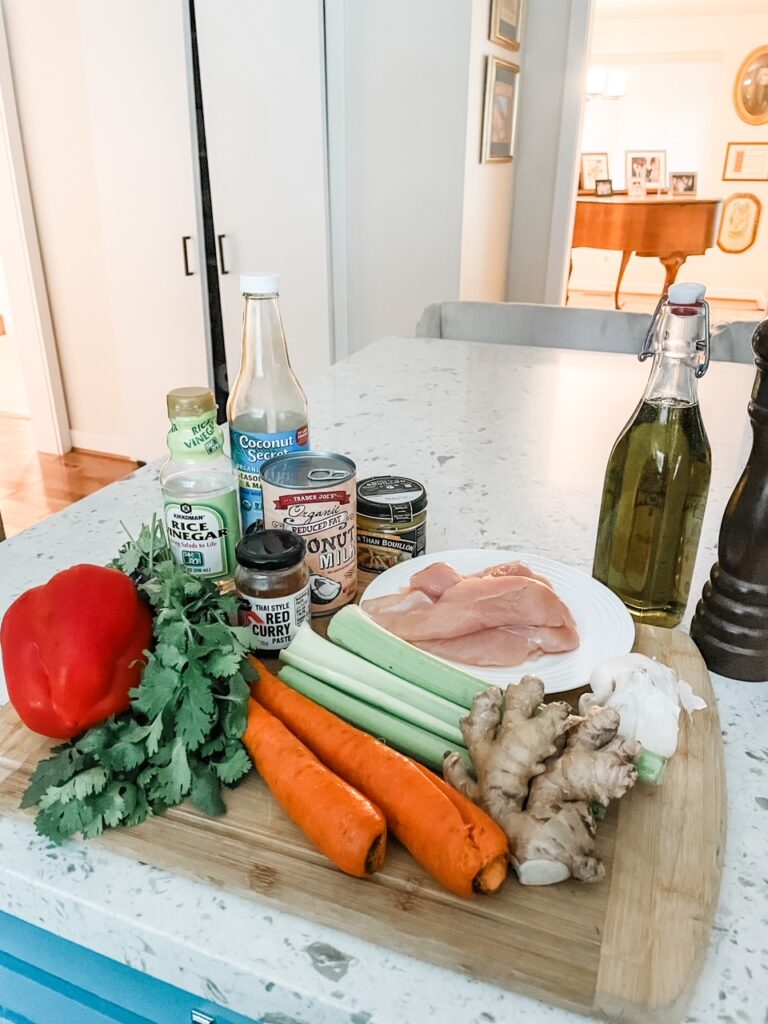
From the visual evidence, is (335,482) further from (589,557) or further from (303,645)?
(589,557)

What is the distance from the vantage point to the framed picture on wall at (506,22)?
2.92 m

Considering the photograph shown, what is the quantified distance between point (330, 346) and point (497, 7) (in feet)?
4.77

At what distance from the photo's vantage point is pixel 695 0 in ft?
20.2

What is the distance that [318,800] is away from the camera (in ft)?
1.70

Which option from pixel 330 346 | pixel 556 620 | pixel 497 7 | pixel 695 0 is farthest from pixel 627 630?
pixel 695 0

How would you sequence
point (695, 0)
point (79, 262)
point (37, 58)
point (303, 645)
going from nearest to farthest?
point (303, 645) → point (37, 58) → point (79, 262) → point (695, 0)

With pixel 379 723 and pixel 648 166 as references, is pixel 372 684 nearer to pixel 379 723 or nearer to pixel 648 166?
pixel 379 723

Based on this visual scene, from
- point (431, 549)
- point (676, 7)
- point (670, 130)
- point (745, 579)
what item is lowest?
point (431, 549)

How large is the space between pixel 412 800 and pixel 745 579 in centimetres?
39

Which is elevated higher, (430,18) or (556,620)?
(430,18)

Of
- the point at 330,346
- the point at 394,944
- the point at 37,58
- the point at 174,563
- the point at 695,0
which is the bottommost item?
the point at 330,346

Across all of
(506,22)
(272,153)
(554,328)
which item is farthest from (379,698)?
(506,22)

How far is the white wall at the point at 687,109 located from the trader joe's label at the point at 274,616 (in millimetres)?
7272

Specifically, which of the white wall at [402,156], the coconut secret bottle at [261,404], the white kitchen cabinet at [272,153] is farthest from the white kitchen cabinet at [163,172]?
the coconut secret bottle at [261,404]
